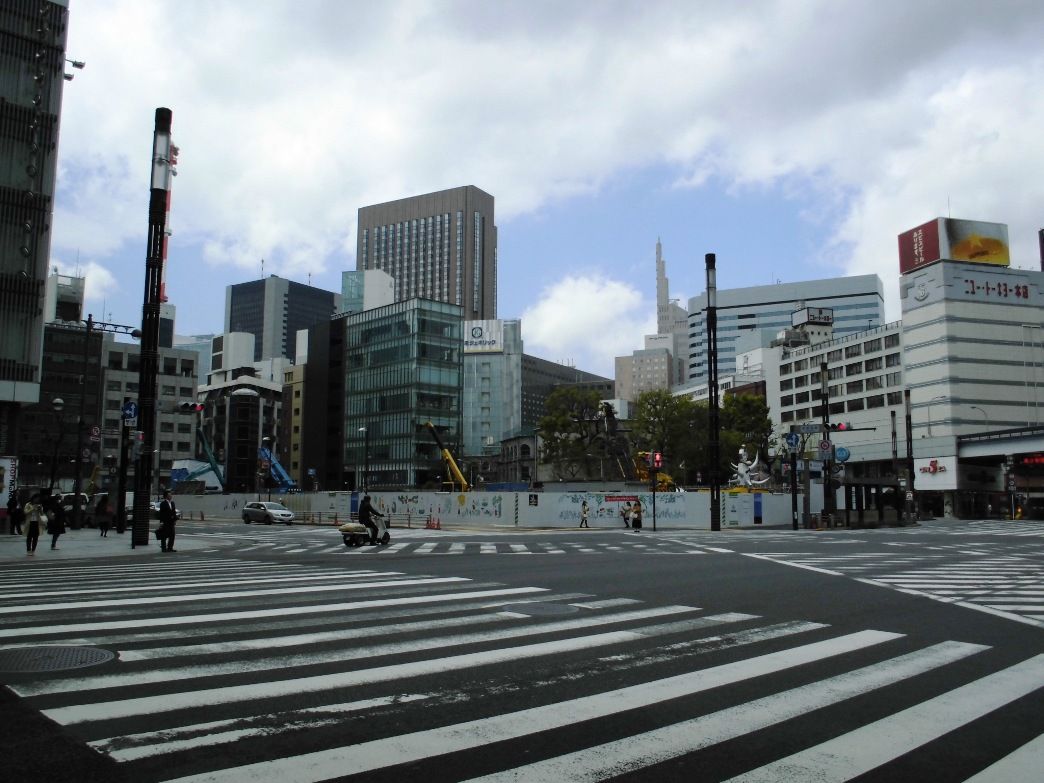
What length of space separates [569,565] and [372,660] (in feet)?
35.2

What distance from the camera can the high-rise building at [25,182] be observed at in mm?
35094

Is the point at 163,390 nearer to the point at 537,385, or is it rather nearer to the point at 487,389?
the point at 487,389

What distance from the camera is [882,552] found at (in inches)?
914

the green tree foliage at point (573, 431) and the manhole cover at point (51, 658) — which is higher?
the green tree foliage at point (573, 431)

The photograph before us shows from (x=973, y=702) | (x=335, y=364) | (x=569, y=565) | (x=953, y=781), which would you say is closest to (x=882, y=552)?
(x=569, y=565)

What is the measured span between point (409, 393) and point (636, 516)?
198 ft

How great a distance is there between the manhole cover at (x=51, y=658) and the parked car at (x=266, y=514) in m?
44.7

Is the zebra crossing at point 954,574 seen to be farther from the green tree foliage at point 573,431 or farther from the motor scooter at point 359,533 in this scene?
the green tree foliage at point 573,431

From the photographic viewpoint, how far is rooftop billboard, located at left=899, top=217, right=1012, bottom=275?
85.1 meters

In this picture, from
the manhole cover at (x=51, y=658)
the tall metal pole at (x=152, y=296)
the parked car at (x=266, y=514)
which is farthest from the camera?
the parked car at (x=266, y=514)

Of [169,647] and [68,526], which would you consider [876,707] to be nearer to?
[169,647]

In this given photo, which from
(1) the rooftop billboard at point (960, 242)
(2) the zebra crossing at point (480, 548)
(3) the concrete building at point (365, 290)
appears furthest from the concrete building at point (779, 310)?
(2) the zebra crossing at point (480, 548)

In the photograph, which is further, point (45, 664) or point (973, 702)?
point (45, 664)

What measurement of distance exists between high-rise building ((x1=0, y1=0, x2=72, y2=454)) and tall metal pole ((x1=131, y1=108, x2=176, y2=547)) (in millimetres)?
12031
